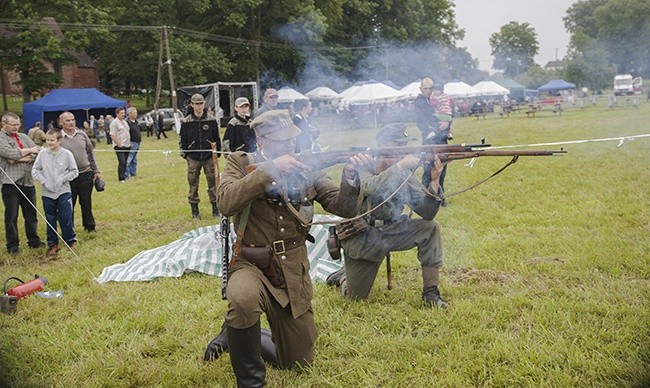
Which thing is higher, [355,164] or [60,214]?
[355,164]

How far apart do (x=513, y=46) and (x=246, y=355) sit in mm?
3026

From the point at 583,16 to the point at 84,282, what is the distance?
18.8 feet

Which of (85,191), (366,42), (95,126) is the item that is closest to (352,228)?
(366,42)

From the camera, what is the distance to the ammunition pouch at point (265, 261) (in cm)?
365

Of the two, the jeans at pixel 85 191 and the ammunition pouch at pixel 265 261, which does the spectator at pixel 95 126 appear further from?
the ammunition pouch at pixel 265 261

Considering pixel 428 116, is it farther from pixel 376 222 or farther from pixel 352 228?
pixel 352 228

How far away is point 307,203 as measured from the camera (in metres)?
3.92

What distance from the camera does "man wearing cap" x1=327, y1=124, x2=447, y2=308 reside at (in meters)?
4.67

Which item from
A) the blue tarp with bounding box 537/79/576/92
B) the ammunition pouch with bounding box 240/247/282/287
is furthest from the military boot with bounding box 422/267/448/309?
the blue tarp with bounding box 537/79/576/92

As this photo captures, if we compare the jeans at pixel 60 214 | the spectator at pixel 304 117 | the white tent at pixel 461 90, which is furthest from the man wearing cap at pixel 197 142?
the white tent at pixel 461 90

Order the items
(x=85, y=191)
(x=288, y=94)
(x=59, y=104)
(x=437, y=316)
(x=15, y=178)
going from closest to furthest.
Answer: (x=437, y=316), (x=15, y=178), (x=85, y=191), (x=288, y=94), (x=59, y=104)

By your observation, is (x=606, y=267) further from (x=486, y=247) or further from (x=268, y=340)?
(x=268, y=340)

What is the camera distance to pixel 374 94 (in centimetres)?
775

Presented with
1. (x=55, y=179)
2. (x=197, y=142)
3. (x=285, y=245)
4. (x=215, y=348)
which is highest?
(x=197, y=142)
